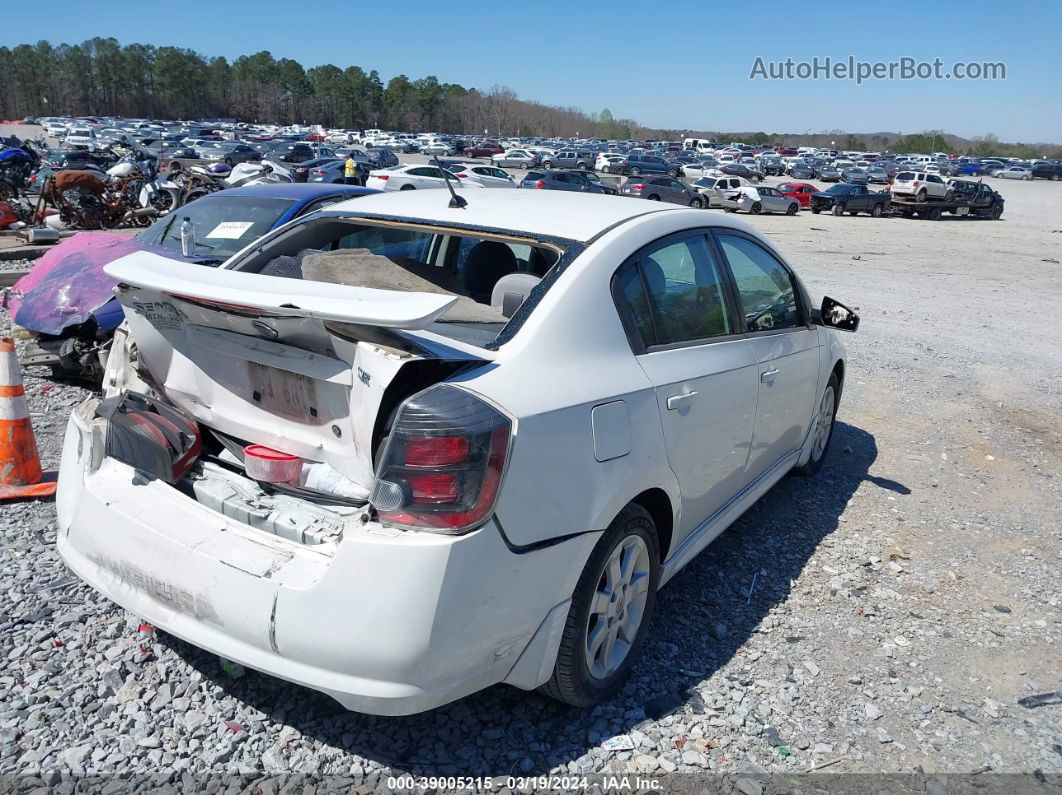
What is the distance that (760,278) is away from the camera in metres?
4.03

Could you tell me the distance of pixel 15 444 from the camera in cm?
425

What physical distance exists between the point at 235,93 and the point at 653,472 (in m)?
158

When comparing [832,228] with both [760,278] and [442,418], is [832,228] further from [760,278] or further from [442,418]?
[442,418]

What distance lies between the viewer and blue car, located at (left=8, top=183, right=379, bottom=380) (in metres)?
5.88

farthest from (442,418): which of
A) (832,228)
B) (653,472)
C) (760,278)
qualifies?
(832,228)

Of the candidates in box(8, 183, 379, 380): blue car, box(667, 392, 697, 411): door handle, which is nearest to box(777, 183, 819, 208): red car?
box(8, 183, 379, 380): blue car

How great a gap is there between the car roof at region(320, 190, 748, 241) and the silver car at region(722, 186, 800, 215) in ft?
110

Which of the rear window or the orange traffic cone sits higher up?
the rear window

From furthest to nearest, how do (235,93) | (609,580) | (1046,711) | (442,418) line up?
(235,93) < (1046,711) < (609,580) < (442,418)

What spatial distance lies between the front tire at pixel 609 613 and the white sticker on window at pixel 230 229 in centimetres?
549

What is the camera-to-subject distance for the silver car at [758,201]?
35438mm

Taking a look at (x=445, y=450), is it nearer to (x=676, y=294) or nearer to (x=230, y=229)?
(x=676, y=294)

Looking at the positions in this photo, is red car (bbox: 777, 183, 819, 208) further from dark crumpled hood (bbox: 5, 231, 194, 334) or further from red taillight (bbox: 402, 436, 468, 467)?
red taillight (bbox: 402, 436, 468, 467)

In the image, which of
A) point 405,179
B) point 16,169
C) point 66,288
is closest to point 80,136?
point 16,169
